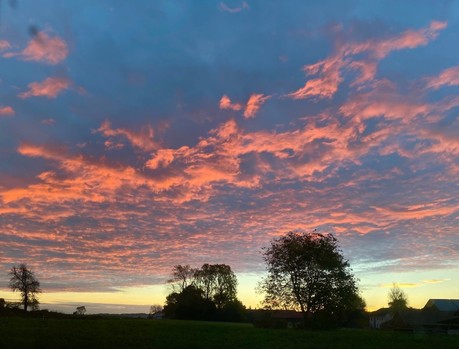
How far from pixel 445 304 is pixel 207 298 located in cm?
6079

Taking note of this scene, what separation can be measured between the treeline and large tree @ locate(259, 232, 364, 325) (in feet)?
143

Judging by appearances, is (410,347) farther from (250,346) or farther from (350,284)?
(350,284)

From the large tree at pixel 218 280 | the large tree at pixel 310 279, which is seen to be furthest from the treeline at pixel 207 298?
the large tree at pixel 310 279

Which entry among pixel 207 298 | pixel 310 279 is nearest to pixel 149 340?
pixel 310 279

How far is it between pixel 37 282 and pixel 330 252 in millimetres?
67581

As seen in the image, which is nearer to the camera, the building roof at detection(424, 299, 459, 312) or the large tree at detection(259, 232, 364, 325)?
the large tree at detection(259, 232, 364, 325)

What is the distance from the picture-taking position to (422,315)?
4481 inches

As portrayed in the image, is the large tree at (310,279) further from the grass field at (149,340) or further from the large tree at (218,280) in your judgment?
the large tree at (218,280)

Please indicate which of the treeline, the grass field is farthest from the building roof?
the grass field

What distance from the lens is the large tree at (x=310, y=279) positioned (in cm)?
6469

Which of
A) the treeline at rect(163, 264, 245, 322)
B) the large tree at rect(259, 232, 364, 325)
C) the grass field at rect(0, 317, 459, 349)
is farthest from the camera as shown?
the treeline at rect(163, 264, 245, 322)

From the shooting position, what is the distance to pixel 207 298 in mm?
114125

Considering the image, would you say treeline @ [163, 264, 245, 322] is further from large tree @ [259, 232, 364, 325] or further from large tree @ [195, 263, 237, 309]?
large tree @ [259, 232, 364, 325]

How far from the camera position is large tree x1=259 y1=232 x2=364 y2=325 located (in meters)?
64.7
